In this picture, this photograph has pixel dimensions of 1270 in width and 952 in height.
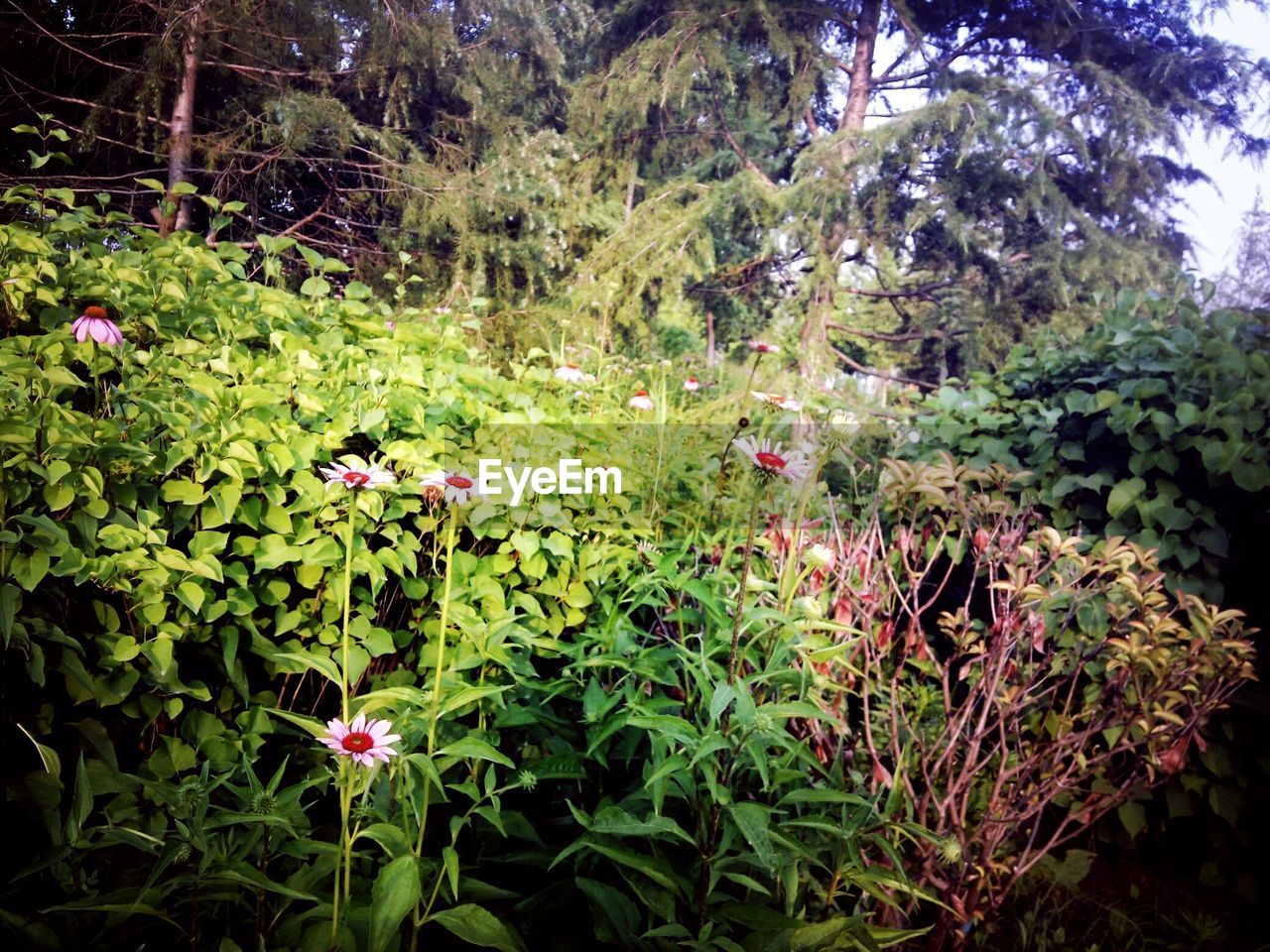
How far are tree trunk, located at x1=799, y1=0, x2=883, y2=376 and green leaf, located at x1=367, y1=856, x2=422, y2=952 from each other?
3.44 m

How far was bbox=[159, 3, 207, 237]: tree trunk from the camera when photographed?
2.30 m

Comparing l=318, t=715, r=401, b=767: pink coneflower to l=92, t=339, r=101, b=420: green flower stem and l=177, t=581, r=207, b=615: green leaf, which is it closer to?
l=177, t=581, r=207, b=615: green leaf

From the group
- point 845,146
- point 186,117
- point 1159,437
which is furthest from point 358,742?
point 845,146

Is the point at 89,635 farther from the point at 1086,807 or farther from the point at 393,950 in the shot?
the point at 1086,807

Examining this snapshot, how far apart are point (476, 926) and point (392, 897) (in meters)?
0.11

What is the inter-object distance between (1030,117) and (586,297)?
8.15ft

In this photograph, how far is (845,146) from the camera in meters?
3.79

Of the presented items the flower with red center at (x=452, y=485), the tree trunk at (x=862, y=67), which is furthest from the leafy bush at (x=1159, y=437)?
the tree trunk at (x=862, y=67)

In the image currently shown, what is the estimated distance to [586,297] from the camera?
3707 millimetres

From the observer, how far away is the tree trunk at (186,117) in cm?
230

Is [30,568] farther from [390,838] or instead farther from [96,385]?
[390,838]

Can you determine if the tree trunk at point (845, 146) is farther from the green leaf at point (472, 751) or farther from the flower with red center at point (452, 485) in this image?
the green leaf at point (472, 751)

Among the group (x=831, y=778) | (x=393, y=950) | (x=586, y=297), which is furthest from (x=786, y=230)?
(x=393, y=950)

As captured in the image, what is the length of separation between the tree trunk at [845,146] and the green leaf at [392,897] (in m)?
3.44
